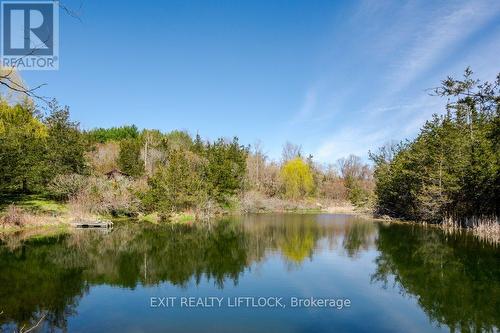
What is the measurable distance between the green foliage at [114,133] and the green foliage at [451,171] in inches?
1973

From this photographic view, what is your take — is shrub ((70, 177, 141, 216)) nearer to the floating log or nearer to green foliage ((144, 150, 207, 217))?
green foliage ((144, 150, 207, 217))

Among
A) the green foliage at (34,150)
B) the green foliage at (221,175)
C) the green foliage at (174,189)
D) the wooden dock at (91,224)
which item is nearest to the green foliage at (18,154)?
the green foliage at (34,150)

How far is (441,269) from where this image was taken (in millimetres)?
16047

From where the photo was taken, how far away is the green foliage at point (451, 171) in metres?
26.5

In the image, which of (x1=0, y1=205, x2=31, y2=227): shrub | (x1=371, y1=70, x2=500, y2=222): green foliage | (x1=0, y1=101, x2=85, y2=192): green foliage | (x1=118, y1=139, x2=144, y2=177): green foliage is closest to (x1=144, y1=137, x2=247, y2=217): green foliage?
(x1=118, y1=139, x2=144, y2=177): green foliage

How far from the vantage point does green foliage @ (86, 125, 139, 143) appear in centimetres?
7169

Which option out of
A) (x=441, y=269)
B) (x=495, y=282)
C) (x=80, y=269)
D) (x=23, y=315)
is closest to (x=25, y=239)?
(x=80, y=269)

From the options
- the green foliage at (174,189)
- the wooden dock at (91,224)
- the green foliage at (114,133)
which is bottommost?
the wooden dock at (91,224)

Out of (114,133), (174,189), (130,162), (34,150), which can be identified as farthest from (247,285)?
(114,133)

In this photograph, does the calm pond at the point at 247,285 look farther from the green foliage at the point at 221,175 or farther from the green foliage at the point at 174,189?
the green foliage at the point at 221,175

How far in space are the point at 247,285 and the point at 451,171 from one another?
82.2ft

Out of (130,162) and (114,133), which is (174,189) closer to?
(130,162)

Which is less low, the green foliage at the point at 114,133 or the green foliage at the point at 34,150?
the green foliage at the point at 114,133

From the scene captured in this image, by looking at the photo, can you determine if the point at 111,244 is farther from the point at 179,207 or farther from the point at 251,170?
the point at 251,170
